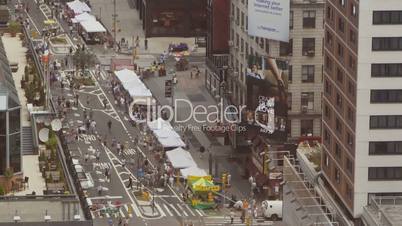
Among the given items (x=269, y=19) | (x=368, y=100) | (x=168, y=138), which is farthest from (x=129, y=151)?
(x=368, y=100)

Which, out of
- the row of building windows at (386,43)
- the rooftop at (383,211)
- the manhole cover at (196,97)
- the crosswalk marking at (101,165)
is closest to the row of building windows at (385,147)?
the rooftop at (383,211)

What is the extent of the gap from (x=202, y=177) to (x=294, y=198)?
54.6 ft

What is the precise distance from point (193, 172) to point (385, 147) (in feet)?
121

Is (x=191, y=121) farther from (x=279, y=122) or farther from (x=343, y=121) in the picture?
(x=343, y=121)

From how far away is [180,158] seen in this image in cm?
15988

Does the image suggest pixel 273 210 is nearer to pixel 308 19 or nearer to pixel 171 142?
pixel 308 19

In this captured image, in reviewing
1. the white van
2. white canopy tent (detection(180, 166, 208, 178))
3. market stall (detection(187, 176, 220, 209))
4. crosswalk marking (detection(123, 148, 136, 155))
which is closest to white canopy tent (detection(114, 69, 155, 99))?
crosswalk marking (detection(123, 148, 136, 155))

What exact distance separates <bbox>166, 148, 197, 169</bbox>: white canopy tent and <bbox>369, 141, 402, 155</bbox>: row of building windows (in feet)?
128

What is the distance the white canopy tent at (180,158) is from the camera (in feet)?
520

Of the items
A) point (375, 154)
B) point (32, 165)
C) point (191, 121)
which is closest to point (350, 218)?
point (375, 154)

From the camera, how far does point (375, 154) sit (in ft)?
399

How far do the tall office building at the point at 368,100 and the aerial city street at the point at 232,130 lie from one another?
0.10 meters

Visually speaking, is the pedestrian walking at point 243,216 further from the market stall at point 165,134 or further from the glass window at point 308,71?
the market stall at point 165,134

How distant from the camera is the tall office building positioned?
4688 inches
